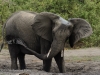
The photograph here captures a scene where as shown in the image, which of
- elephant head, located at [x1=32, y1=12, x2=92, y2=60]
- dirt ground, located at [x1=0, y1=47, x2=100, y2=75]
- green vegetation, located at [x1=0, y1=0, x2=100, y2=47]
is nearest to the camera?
dirt ground, located at [x1=0, y1=47, x2=100, y2=75]

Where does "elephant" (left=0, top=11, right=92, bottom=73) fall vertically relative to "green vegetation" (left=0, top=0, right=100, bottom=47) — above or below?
above

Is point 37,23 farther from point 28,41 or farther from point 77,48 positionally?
point 77,48

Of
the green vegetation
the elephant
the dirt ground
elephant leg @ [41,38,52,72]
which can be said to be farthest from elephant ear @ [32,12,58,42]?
the green vegetation

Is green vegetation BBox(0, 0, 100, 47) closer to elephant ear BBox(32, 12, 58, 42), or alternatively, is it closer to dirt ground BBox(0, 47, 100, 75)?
dirt ground BBox(0, 47, 100, 75)

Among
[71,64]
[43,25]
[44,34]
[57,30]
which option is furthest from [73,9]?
[57,30]

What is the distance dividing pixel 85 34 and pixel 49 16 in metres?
1.07

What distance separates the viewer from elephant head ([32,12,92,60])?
888cm

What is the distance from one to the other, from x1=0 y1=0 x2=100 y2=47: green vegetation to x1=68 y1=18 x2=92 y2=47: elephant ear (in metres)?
8.63

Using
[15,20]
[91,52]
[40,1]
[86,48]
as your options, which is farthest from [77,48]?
→ [15,20]

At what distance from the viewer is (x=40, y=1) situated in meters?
19.8

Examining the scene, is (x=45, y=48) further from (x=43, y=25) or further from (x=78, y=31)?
(x=78, y=31)

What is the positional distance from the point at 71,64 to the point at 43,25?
270 centimetres

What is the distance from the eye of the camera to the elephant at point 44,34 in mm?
8961

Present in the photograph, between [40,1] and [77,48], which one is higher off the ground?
[40,1]
